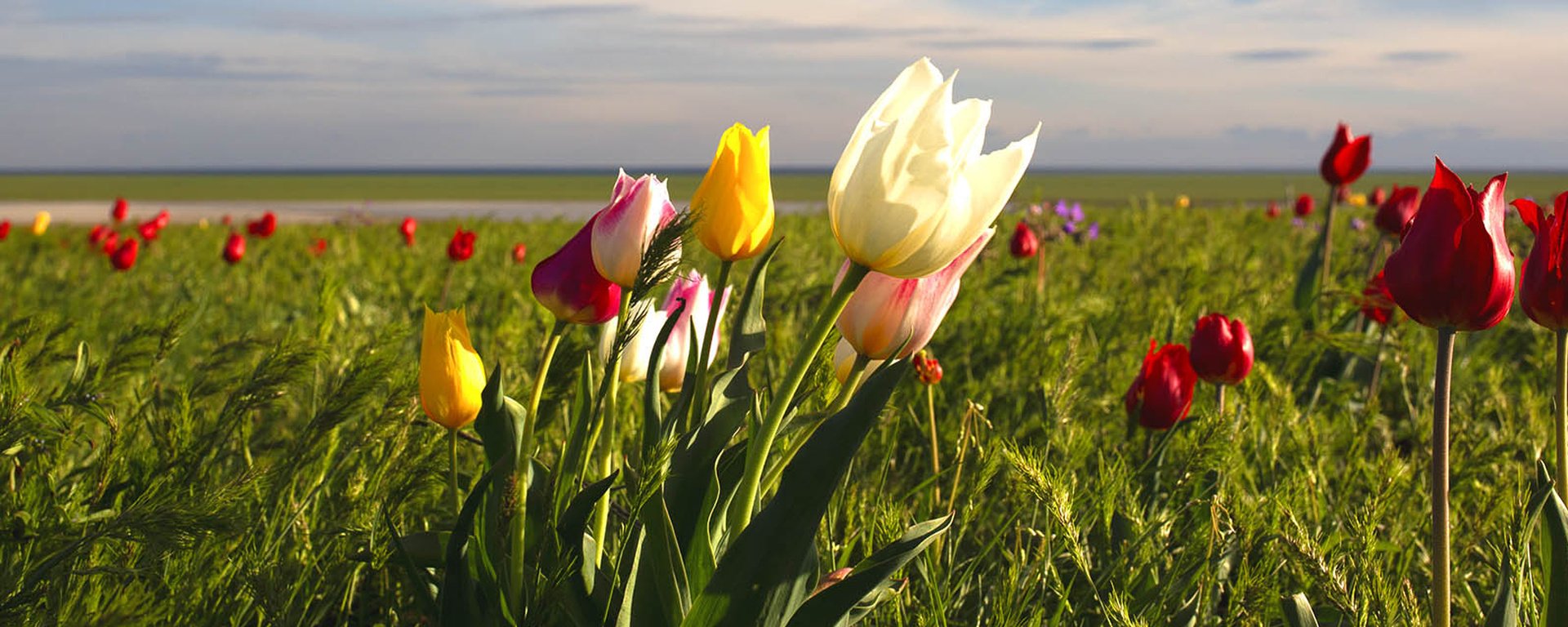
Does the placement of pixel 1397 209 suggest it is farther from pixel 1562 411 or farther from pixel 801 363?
pixel 801 363

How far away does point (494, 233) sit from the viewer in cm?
727

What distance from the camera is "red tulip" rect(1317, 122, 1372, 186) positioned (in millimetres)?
3062

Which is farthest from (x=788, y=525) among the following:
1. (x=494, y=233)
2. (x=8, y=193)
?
(x=8, y=193)

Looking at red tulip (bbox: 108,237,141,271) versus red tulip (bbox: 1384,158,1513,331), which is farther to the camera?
red tulip (bbox: 108,237,141,271)

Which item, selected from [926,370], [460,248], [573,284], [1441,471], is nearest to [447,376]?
[573,284]

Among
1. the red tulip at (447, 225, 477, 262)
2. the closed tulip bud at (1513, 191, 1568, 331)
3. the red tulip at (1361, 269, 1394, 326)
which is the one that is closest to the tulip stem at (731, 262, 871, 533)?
the closed tulip bud at (1513, 191, 1568, 331)

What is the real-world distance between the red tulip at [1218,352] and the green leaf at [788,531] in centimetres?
91

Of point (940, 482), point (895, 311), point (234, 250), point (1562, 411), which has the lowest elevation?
point (940, 482)

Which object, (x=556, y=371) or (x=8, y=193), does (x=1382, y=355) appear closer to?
(x=556, y=371)

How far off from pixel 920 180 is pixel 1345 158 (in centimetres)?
268

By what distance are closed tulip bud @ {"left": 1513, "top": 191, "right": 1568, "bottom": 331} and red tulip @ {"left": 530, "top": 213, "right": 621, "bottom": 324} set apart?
2.64 feet

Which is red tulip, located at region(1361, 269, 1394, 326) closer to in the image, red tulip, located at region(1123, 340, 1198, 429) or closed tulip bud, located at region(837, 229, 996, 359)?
red tulip, located at region(1123, 340, 1198, 429)

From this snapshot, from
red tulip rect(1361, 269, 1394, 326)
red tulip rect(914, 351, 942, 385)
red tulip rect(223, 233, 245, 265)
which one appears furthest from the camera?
red tulip rect(223, 233, 245, 265)

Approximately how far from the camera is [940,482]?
188cm
